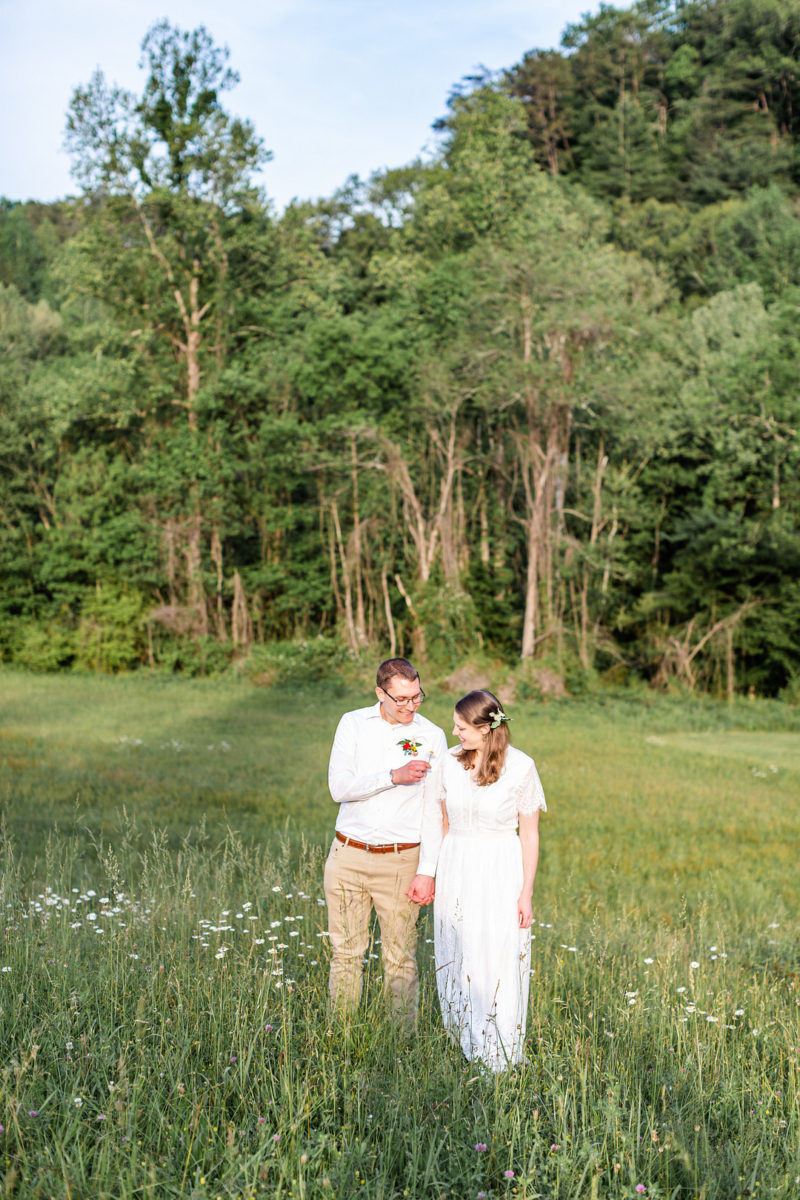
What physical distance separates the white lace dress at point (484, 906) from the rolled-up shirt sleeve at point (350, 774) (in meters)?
0.33

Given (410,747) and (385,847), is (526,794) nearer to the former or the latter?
(410,747)

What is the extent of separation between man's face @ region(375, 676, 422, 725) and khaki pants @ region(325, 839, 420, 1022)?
67 centimetres

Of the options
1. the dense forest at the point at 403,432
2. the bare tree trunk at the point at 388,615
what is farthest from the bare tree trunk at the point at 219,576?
the bare tree trunk at the point at 388,615

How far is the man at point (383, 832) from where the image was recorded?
497 centimetres

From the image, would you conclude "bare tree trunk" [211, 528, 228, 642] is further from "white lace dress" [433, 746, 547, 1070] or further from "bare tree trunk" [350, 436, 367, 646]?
"white lace dress" [433, 746, 547, 1070]

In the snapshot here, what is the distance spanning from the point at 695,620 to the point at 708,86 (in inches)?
1522

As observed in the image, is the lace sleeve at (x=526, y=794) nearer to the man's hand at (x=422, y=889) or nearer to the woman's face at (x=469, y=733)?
the woman's face at (x=469, y=733)

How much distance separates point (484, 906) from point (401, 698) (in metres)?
1.02

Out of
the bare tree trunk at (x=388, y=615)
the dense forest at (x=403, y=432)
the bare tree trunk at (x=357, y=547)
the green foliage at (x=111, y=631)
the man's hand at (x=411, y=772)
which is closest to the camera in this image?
the man's hand at (x=411, y=772)

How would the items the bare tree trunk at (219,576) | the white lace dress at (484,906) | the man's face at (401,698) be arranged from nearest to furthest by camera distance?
the white lace dress at (484,906) < the man's face at (401,698) < the bare tree trunk at (219,576)

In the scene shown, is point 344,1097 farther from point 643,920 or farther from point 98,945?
point 643,920

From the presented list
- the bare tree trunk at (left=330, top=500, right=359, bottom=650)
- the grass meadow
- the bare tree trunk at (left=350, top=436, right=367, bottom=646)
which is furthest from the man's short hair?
the bare tree trunk at (left=350, top=436, right=367, bottom=646)

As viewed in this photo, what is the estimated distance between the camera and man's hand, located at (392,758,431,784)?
4.80 m

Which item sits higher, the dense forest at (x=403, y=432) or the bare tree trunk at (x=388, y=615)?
the dense forest at (x=403, y=432)
